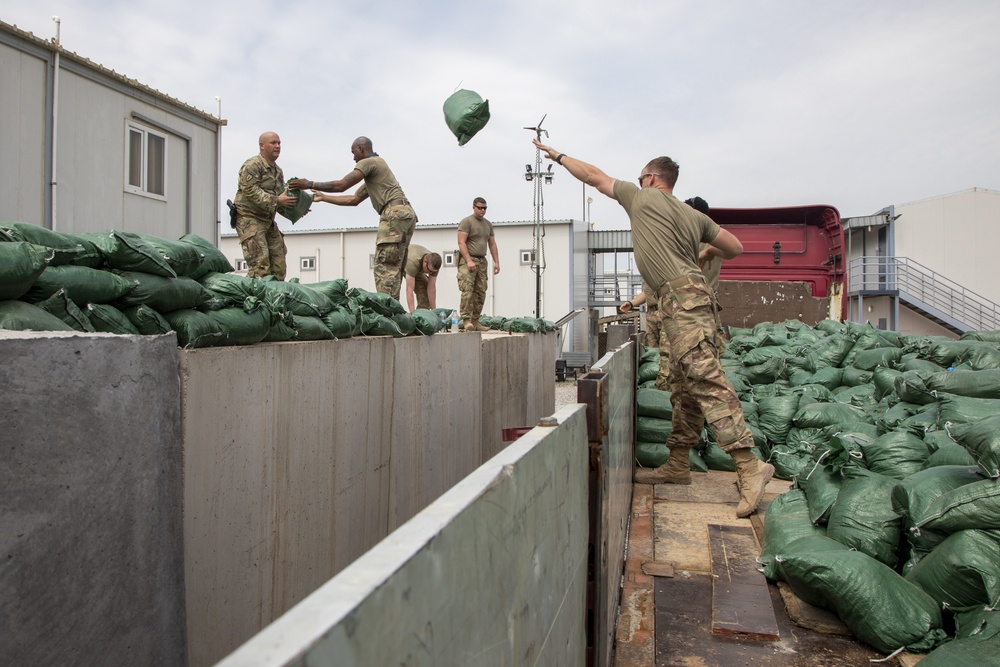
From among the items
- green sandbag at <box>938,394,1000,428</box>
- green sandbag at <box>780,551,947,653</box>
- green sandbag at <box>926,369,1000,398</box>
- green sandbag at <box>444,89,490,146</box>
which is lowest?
green sandbag at <box>780,551,947,653</box>

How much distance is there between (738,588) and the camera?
2920 millimetres

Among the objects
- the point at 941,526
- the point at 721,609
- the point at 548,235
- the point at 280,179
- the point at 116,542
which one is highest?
the point at 548,235

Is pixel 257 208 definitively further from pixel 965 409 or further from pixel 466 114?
pixel 965 409

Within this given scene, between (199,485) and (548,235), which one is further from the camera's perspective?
(548,235)

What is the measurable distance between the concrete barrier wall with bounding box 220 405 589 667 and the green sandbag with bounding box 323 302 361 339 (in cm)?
191

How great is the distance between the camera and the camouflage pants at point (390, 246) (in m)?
5.93

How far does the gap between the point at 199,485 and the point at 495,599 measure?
1.48 meters

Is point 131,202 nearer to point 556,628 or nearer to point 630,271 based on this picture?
point 556,628

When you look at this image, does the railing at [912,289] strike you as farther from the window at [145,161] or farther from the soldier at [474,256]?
the window at [145,161]

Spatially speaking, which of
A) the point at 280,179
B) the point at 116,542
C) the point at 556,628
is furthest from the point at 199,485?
the point at 280,179

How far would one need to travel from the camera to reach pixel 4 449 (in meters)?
1.41

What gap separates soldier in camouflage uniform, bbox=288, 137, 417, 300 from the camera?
5926 millimetres

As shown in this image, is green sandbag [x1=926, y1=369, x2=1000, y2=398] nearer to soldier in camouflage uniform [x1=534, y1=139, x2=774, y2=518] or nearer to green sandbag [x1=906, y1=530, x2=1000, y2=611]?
soldier in camouflage uniform [x1=534, y1=139, x2=774, y2=518]

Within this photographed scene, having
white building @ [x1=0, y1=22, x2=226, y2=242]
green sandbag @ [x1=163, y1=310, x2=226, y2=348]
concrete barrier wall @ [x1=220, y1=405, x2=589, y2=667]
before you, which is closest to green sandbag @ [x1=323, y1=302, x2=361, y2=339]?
green sandbag @ [x1=163, y1=310, x2=226, y2=348]
